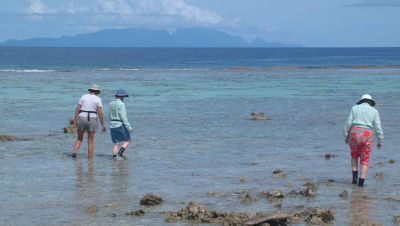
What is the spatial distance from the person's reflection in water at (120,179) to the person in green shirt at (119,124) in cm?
56

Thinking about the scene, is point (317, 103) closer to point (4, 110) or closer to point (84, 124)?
point (4, 110)

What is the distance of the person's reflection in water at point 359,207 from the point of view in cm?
952

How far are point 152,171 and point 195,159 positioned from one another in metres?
1.75

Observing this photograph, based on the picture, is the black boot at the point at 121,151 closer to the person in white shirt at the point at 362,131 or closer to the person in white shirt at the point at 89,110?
the person in white shirt at the point at 89,110

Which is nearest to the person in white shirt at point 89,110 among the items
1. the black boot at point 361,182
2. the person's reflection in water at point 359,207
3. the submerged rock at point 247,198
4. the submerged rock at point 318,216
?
the submerged rock at point 247,198

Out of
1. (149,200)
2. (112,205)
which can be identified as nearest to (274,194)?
(149,200)

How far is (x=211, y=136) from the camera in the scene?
1936 cm

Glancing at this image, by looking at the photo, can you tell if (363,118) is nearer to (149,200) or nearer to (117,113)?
(149,200)

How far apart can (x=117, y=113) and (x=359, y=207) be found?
637 cm

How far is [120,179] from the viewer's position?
12773 mm

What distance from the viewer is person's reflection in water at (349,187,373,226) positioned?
952 centimetres

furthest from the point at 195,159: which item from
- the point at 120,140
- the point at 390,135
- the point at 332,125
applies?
the point at 332,125

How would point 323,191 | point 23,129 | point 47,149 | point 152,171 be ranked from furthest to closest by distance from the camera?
1. point 23,129
2. point 47,149
3. point 152,171
4. point 323,191

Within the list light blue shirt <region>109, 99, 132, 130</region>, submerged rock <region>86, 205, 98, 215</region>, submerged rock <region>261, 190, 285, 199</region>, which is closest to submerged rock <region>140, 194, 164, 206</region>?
submerged rock <region>86, 205, 98, 215</region>
